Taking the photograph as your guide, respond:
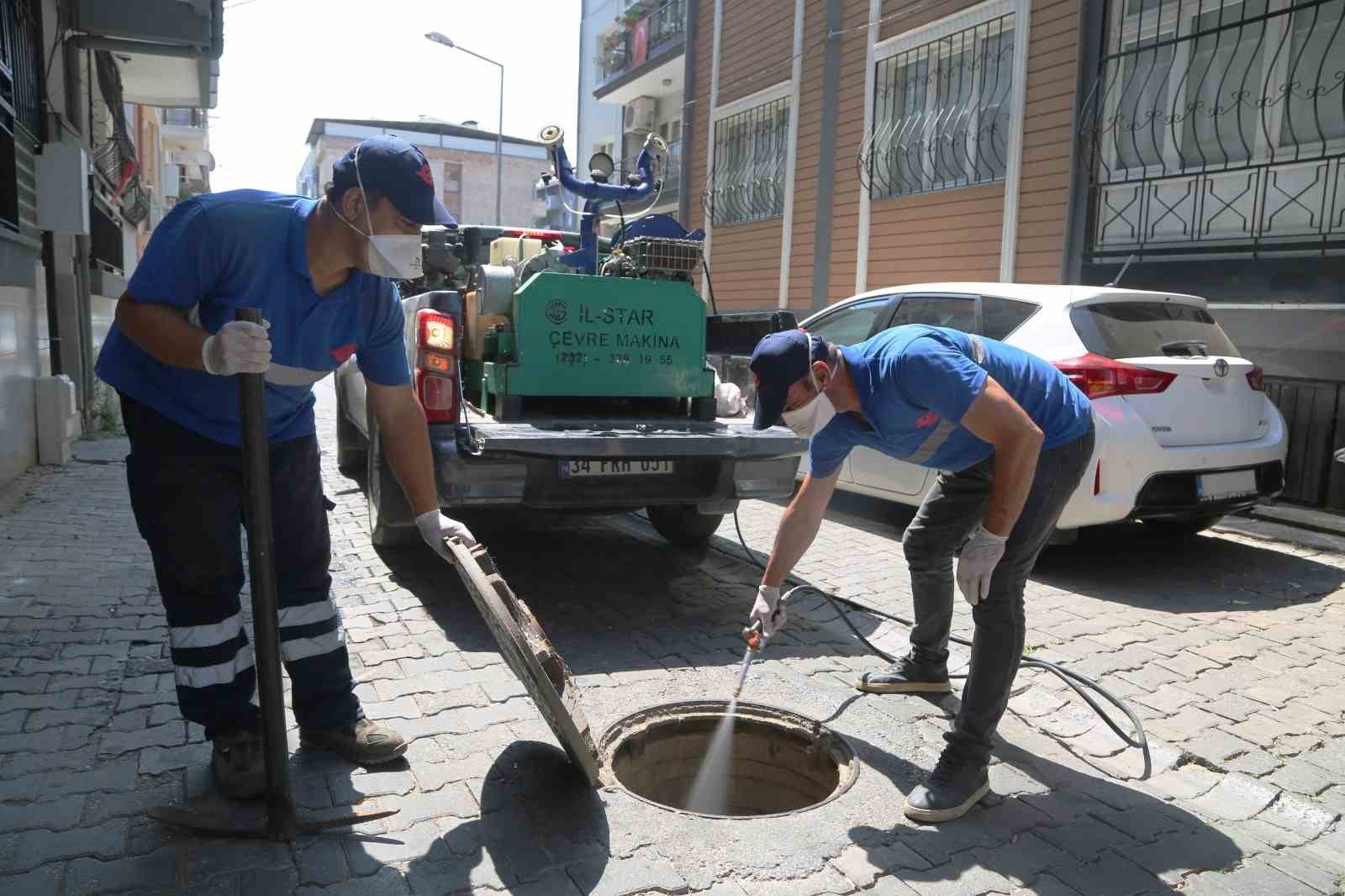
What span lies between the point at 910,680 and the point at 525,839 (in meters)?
1.74

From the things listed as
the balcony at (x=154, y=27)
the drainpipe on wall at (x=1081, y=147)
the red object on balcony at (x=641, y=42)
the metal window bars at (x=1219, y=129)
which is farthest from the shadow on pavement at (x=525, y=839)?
the red object on balcony at (x=641, y=42)

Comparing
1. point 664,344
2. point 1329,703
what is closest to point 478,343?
point 664,344

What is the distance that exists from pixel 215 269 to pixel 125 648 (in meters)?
2.13

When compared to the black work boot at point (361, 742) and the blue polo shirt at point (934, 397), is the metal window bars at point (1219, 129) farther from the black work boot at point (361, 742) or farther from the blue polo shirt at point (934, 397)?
the black work boot at point (361, 742)

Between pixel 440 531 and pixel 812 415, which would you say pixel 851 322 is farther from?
pixel 440 531

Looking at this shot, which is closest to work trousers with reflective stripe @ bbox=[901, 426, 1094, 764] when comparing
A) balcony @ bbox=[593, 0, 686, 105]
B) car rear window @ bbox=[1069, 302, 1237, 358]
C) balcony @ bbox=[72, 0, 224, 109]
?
car rear window @ bbox=[1069, 302, 1237, 358]

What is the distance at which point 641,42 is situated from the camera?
56.7 feet

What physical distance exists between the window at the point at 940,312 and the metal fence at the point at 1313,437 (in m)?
2.61

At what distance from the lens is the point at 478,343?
507cm

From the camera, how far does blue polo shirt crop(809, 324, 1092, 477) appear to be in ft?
8.62

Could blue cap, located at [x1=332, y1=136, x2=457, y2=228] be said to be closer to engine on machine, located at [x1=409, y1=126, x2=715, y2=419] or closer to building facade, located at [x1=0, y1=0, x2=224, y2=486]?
engine on machine, located at [x1=409, y1=126, x2=715, y2=419]

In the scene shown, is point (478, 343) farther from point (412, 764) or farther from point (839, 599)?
point (412, 764)

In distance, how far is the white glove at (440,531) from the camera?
2973mm

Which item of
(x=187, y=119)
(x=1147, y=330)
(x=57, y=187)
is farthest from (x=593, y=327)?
(x=187, y=119)
